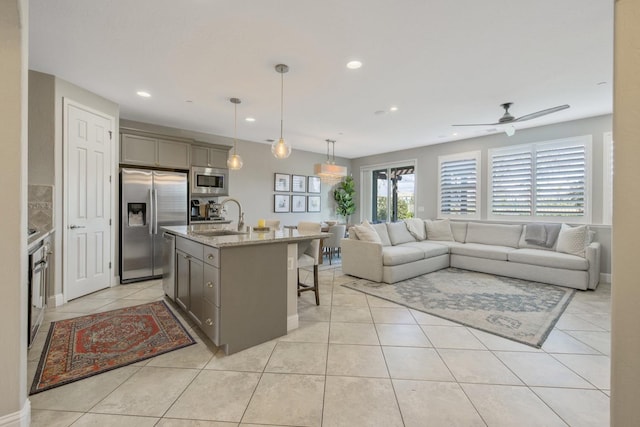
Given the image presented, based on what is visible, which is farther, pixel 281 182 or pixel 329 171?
pixel 281 182

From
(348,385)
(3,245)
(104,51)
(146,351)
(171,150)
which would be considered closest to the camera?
(3,245)

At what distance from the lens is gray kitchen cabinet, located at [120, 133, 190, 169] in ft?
13.8

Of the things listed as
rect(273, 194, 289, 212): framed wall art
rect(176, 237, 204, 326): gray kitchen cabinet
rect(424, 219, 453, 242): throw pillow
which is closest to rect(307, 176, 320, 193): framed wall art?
rect(273, 194, 289, 212): framed wall art

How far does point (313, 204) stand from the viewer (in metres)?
7.55

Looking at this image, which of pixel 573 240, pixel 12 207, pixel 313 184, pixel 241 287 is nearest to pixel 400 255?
pixel 573 240

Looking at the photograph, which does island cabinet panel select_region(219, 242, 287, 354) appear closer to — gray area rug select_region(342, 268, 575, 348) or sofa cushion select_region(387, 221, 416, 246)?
gray area rug select_region(342, 268, 575, 348)

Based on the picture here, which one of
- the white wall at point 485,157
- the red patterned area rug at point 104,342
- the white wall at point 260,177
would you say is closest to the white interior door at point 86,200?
the red patterned area rug at point 104,342

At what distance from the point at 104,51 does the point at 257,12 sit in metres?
1.64

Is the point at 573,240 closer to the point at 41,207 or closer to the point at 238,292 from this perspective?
the point at 238,292

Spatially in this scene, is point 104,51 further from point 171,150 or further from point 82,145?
point 171,150

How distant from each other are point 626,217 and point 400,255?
337 centimetres

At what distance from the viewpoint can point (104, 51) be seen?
2605 mm

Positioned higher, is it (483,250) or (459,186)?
(459,186)

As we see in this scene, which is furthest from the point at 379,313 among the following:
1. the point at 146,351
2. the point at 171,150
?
the point at 171,150
